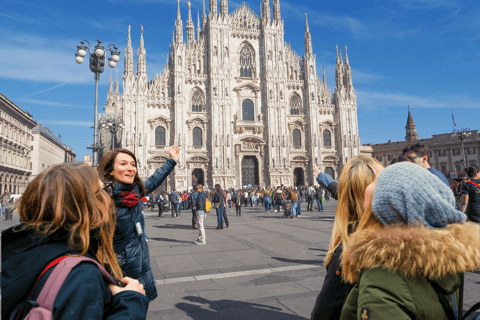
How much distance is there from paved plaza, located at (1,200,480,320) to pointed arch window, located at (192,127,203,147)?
2385 centimetres

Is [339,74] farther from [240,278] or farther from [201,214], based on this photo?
[240,278]

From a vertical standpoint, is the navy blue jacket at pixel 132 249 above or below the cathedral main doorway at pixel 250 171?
below

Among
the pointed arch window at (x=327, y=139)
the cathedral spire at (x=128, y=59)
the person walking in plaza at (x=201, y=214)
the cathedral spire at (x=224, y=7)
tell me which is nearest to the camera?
the person walking in plaza at (x=201, y=214)

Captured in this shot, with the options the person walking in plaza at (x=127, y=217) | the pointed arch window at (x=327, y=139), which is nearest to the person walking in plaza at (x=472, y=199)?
the person walking in plaza at (x=127, y=217)

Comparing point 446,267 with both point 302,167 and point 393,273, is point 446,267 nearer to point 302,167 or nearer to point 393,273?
point 393,273

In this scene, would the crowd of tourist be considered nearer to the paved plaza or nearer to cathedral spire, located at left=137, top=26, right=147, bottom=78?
the paved plaza

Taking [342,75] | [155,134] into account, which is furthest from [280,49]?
[155,134]

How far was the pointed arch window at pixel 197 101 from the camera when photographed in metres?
32.6

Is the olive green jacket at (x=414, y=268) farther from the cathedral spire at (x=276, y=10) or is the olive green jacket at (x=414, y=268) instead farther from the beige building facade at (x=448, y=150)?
the beige building facade at (x=448, y=150)

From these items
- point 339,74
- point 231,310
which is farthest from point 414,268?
point 339,74

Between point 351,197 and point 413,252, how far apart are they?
83 centimetres

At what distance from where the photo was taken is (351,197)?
193cm

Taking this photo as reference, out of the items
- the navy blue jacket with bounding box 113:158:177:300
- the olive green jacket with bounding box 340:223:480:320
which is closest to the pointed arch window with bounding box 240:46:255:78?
the navy blue jacket with bounding box 113:158:177:300

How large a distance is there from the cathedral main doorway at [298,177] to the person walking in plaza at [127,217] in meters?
32.7
